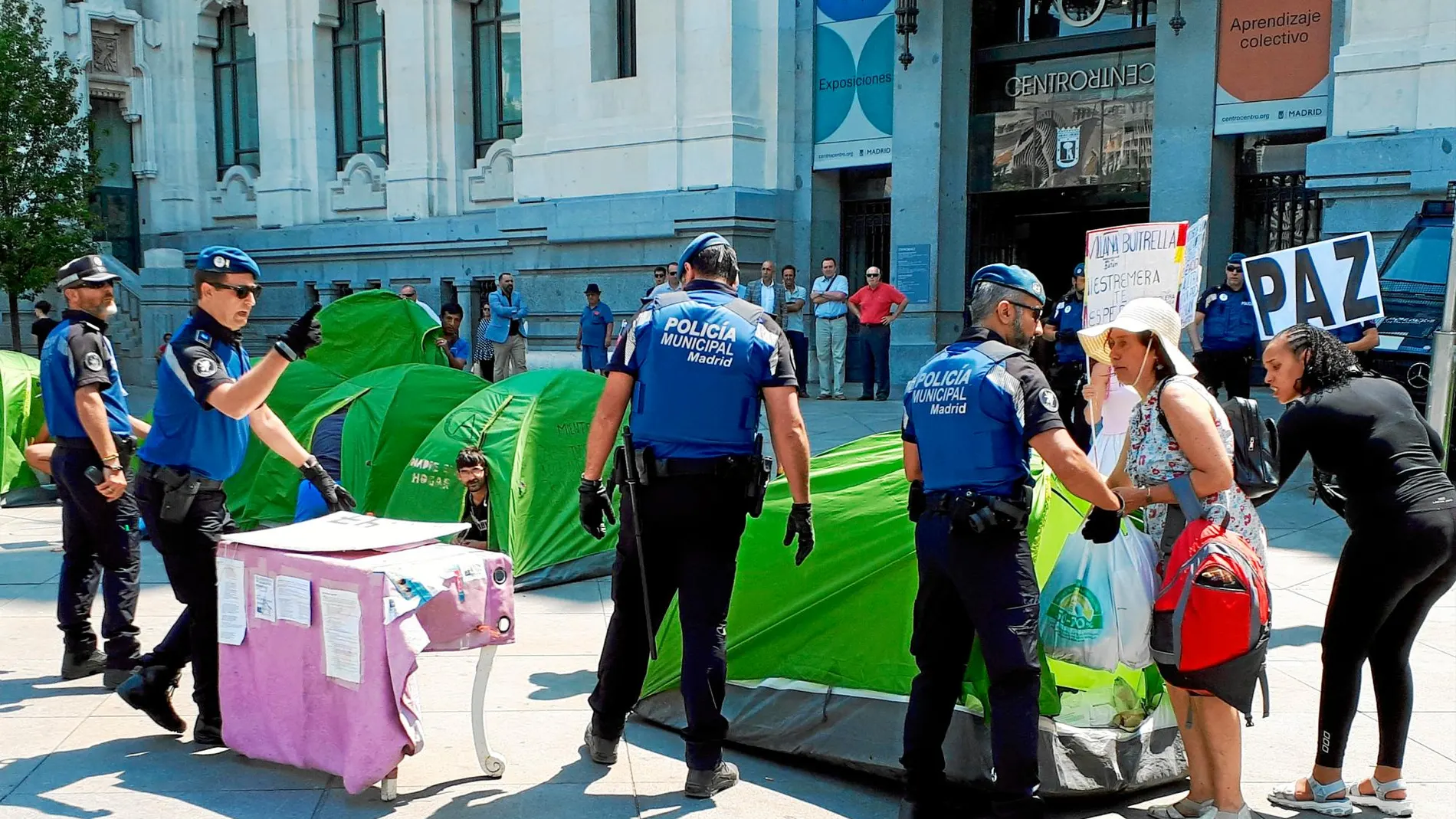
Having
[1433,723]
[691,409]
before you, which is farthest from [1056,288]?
[691,409]

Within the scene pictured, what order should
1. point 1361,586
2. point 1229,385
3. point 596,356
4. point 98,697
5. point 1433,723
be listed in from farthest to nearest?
point 596,356 < point 1229,385 < point 98,697 < point 1433,723 < point 1361,586

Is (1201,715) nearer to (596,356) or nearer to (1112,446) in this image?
(1112,446)

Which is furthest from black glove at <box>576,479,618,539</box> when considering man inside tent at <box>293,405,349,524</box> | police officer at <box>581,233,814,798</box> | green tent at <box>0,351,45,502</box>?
green tent at <box>0,351,45,502</box>

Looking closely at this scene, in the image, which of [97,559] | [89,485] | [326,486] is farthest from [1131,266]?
→ [97,559]

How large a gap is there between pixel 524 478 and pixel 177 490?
335 centimetres

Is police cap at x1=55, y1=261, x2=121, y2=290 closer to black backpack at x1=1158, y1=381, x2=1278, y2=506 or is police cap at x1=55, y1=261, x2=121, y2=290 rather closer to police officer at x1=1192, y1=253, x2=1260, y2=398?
black backpack at x1=1158, y1=381, x2=1278, y2=506

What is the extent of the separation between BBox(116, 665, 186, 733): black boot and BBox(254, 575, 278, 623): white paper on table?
676 mm

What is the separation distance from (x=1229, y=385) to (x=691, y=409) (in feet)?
32.5

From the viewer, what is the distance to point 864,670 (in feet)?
16.3

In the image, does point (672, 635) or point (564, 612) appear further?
point (564, 612)

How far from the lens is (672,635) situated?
5504 millimetres

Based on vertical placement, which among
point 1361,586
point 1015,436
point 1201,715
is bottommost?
point 1201,715

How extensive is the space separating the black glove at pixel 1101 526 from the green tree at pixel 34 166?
22.1 meters

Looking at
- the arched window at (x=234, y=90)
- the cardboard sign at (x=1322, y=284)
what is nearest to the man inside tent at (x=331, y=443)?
the cardboard sign at (x=1322, y=284)
